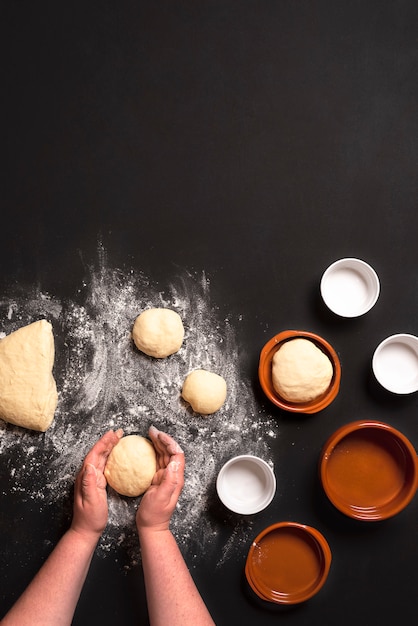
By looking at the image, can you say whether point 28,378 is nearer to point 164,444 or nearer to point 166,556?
point 164,444

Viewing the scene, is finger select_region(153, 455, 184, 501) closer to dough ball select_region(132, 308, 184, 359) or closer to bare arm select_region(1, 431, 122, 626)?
bare arm select_region(1, 431, 122, 626)

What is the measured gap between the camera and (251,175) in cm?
244

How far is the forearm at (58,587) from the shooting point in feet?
6.64

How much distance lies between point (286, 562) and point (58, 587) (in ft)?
2.96

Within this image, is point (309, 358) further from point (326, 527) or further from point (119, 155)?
point (119, 155)

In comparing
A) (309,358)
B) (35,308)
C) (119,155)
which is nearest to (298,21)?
(119,155)

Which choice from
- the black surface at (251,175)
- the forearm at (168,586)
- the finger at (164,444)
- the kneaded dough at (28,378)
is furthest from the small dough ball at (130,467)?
the black surface at (251,175)

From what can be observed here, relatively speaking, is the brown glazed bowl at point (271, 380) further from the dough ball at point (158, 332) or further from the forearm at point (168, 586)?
the forearm at point (168, 586)

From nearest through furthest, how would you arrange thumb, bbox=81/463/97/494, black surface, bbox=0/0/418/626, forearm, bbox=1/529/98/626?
forearm, bbox=1/529/98/626
thumb, bbox=81/463/97/494
black surface, bbox=0/0/418/626

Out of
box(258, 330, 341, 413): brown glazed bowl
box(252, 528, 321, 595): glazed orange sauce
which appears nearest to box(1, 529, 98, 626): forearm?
box(252, 528, 321, 595): glazed orange sauce

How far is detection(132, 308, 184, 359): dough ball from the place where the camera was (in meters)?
2.29

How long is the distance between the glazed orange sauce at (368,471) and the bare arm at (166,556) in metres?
0.64

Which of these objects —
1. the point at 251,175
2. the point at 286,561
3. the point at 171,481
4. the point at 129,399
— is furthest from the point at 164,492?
the point at 251,175

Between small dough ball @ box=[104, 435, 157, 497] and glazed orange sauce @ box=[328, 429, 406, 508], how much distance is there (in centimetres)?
74
